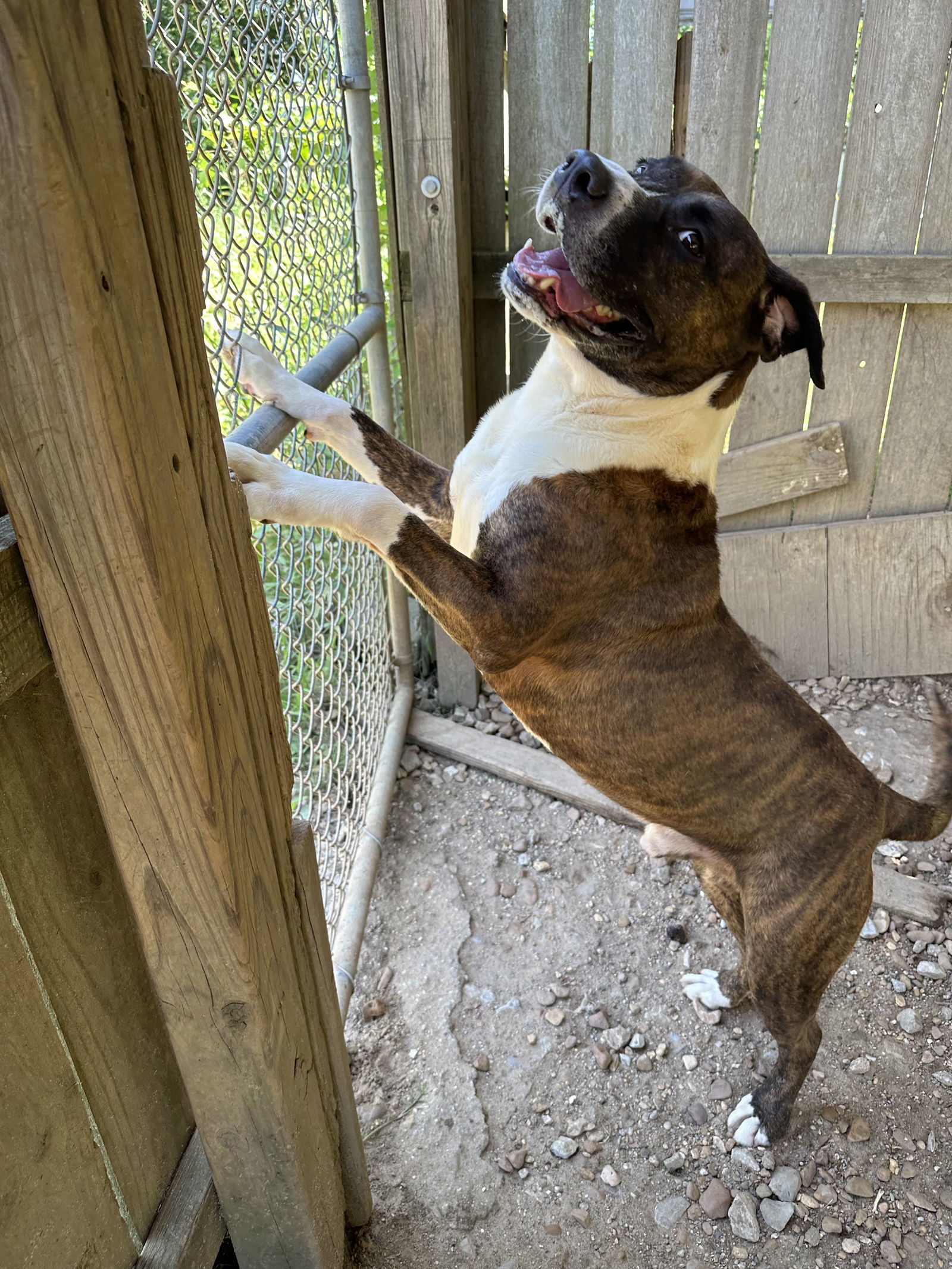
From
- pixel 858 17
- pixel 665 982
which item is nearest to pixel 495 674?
pixel 665 982

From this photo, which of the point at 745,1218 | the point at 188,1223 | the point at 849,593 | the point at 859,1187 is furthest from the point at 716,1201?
the point at 849,593

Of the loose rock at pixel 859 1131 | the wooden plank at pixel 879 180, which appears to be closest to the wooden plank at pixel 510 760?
the loose rock at pixel 859 1131

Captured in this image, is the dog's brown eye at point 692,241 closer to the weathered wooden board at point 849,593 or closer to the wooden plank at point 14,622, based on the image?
the wooden plank at point 14,622

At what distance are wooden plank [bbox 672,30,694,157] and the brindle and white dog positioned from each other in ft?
3.92

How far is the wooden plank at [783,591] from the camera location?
4.02m

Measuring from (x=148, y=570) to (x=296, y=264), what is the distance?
1.87m

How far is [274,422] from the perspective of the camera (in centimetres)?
196

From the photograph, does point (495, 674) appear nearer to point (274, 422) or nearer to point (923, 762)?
point (274, 422)

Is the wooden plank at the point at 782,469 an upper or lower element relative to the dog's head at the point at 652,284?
lower

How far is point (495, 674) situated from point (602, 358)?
82 centimetres

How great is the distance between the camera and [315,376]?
217 cm

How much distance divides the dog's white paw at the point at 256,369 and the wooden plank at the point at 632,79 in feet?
6.39

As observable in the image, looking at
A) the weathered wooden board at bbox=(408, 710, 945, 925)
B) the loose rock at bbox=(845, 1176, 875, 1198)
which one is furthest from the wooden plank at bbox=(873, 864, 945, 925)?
the loose rock at bbox=(845, 1176, 875, 1198)

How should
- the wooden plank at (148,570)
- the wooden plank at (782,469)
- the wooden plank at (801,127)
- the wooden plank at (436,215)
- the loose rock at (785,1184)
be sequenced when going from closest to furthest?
1. the wooden plank at (148,570)
2. the loose rock at (785,1184)
3. the wooden plank at (436,215)
4. the wooden plank at (801,127)
5. the wooden plank at (782,469)
